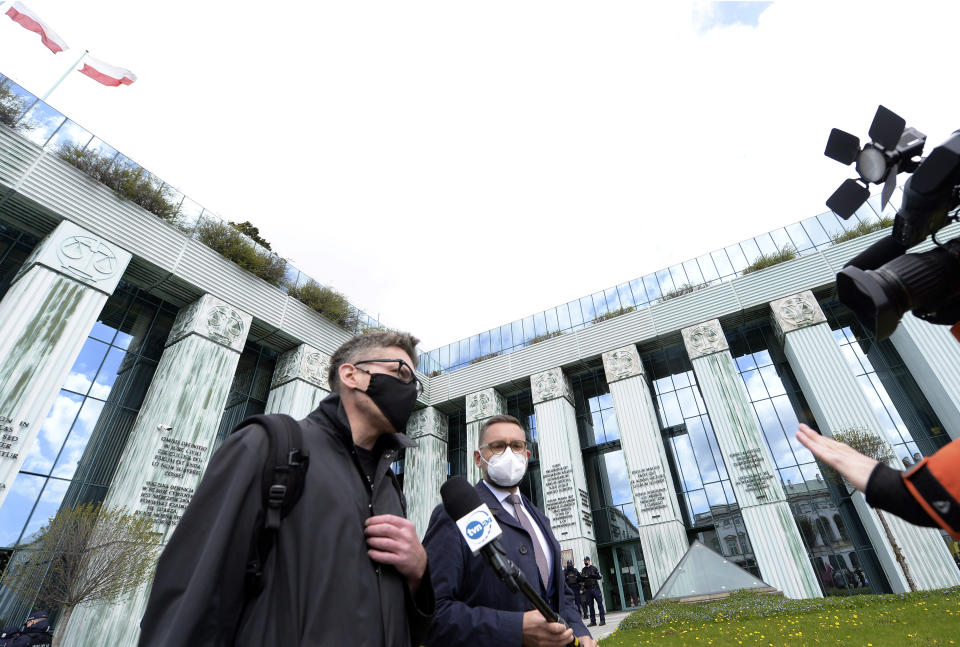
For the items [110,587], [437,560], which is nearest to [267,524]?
[437,560]

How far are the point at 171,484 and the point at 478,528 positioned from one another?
15.9 metres

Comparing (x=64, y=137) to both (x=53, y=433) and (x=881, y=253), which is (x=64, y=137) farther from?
(x=881, y=253)

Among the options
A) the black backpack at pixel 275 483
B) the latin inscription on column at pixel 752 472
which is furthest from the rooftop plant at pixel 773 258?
the black backpack at pixel 275 483

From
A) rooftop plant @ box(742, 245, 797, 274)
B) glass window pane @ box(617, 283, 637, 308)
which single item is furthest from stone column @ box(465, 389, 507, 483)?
rooftop plant @ box(742, 245, 797, 274)

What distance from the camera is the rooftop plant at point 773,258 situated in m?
21.0

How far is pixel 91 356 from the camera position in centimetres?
1563

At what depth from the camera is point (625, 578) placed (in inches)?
787

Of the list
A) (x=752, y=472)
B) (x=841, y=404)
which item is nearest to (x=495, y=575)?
(x=752, y=472)

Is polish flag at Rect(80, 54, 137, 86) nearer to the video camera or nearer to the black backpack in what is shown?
the black backpack

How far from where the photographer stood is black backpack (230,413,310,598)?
148 cm

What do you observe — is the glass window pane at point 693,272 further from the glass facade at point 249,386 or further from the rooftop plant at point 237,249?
the glass facade at point 249,386

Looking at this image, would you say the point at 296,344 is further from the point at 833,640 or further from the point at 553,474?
the point at 833,640

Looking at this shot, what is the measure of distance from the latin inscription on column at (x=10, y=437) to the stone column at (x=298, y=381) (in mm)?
7989

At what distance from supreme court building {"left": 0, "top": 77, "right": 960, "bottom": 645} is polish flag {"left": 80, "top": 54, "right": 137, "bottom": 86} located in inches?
74.9
